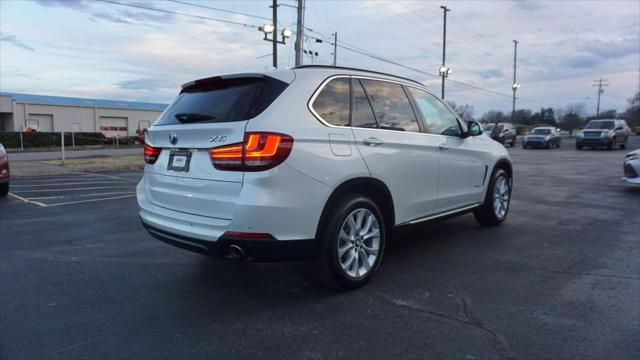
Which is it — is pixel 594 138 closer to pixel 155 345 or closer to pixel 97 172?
pixel 97 172

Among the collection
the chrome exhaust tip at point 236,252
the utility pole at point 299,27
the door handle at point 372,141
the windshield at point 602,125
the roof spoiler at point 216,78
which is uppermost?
the utility pole at point 299,27

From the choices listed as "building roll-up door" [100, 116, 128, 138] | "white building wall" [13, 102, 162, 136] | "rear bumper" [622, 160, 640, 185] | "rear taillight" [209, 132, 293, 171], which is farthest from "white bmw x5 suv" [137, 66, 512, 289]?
"building roll-up door" [100, 116, 128, 138]

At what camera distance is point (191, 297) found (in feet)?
12.6

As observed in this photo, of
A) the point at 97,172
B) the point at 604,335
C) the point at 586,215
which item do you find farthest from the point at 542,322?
the point at 97,172

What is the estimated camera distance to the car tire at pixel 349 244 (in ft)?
12.1

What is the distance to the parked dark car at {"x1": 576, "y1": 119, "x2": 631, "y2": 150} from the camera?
28875 millimetres

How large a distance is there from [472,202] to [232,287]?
3.21 meters

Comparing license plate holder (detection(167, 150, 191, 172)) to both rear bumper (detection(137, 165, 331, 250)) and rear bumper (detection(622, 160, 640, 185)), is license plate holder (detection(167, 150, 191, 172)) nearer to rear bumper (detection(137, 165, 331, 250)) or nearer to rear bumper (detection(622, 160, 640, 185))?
rear bumper (detection(137, 165, 331, 250))

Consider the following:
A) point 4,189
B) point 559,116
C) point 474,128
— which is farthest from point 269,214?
point 559,116

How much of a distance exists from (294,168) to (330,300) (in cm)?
117

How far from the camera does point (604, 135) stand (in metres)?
28.8

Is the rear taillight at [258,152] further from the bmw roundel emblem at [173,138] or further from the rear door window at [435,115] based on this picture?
the rear door window at [435,115]

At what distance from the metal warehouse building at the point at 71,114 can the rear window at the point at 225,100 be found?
51072 millimetres

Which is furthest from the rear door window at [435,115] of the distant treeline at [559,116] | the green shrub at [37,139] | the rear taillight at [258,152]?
the distant treeline at [559,116]
